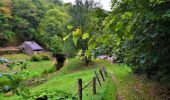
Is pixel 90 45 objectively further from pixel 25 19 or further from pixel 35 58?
pixel 25 19

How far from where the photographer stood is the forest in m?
3.76

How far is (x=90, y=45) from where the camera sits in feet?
11.0

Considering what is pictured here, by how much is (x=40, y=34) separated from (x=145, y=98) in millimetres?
74396

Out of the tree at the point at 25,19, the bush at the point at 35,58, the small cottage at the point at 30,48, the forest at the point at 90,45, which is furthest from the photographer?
the tree at the point at 25,19

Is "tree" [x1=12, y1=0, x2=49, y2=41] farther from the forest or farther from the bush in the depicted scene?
the bush

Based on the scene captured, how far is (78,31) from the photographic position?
10.7ft

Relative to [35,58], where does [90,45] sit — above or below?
above

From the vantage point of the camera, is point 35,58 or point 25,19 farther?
point 25,19

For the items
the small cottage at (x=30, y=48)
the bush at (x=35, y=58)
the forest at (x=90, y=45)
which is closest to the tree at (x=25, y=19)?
the forest at (x=90, y=45)

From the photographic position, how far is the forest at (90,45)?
3.76m

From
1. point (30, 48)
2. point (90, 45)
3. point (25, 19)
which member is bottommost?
point (30, 48)

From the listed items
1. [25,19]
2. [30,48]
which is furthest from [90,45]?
[25,19]

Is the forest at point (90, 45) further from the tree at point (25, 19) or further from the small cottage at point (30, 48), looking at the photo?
the small cottage at point (30, 48)

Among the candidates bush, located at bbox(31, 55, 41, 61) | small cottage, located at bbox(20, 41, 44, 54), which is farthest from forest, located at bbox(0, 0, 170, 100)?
small cottage, located at bbox(20, 41, 44, 54)
